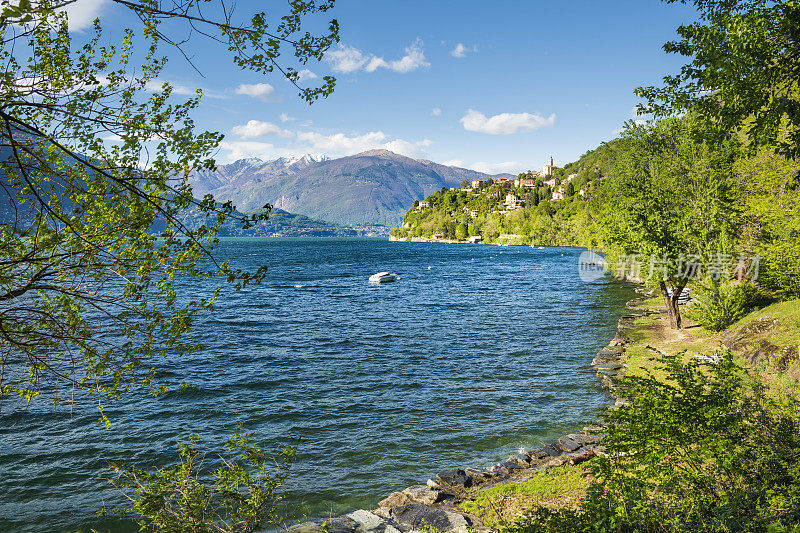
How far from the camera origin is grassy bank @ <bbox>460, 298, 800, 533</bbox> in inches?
249

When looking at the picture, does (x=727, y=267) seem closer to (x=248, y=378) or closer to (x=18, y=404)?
(x=248, y=378)

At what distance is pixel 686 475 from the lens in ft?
24.5

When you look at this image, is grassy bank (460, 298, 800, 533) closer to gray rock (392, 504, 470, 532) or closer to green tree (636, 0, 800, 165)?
gray rock (392, 504, 470, 532)

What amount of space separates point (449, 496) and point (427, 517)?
154cm

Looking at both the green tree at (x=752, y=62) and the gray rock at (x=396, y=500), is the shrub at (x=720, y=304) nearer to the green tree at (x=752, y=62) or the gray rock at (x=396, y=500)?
the green tree at (x=752, y=62)

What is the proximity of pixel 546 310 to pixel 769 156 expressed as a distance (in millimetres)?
21201

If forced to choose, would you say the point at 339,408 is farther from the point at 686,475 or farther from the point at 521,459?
the point at 686,475

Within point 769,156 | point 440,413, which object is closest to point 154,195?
point 440,413

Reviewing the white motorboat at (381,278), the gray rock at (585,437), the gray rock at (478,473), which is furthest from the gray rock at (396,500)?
the white motorboat at (381,278)

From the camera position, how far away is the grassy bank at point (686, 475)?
632cm

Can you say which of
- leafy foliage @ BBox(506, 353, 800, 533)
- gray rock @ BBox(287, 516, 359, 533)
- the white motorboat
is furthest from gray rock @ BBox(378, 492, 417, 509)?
the white motorboat

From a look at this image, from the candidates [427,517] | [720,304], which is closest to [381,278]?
[720,304]

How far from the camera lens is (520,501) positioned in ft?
36.2

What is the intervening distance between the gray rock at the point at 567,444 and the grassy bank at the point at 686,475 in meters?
1.58
